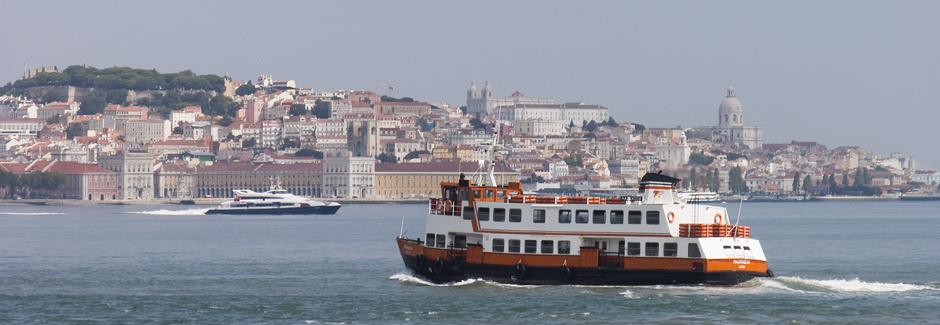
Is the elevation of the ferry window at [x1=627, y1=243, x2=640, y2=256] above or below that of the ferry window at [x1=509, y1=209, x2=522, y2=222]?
below

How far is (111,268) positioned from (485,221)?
34.6 feet

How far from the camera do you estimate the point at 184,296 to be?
1008 inches

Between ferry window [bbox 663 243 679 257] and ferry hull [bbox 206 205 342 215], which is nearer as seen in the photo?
ferry window [bbox 663 243 679 257]

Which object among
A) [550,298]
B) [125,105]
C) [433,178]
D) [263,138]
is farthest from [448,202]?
[125,105]

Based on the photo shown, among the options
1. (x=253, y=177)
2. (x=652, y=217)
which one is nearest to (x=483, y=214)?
(x=652, y=217)

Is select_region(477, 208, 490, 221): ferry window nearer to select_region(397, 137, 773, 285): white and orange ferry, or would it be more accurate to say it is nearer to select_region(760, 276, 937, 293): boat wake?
select_region(397, 137, 773, 285): white and orange ferry

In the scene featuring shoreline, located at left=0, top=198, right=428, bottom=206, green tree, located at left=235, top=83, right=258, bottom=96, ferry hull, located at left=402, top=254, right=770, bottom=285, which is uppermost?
green tree, located at left=235, top=83, right=258, bottom=96

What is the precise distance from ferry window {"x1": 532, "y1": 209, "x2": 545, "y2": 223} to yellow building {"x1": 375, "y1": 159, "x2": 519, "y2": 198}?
9426 cm

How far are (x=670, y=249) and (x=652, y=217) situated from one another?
594 millimetres

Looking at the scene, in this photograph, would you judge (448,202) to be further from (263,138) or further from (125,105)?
(125,105)

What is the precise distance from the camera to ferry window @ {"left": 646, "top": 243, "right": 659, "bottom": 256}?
24.5 m

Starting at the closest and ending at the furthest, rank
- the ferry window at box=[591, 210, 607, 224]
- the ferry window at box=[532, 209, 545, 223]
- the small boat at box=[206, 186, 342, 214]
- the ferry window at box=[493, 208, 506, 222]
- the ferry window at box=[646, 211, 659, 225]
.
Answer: the ferry window at box=[646, 211, 659, 225]
the ferry window at box=[591, 210, 607, 224]
the ferry window at box=[532, 209, 545, 223]
the ferry window at box=[493, 208, 506, 222]
the small boat at box=[206, 186, 342, 214]

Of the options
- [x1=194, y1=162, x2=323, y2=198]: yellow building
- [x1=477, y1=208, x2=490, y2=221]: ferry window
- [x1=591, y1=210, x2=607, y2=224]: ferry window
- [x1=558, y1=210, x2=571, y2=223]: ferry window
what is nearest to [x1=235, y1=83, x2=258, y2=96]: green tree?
[x1=194, y1=162, x2=323, y2=198]: yellow building

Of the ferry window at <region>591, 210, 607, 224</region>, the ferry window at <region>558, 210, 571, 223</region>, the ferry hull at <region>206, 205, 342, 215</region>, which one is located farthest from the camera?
the ferry hull at <region>206, 205, 342, 215</region>
